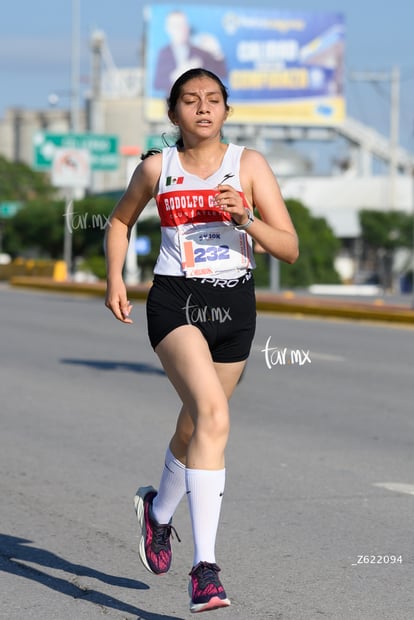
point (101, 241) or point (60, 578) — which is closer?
point (60, 578)

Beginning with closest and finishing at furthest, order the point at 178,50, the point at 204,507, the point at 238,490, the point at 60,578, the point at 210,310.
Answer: the point at 204,507 < the point at 210,310 < the point at 60,578 < the point at 238,490 < the point at 178,50

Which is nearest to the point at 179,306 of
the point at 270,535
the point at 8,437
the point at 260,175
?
the point at 260,175

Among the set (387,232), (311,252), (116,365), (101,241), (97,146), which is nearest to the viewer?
(116,365)

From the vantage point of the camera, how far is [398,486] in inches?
308

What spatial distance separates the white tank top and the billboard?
61020 mm

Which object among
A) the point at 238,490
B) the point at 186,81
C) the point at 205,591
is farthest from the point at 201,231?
the point at 238,490

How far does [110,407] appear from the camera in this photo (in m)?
11.4

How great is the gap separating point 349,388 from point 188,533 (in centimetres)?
683

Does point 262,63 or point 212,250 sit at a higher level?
point 262,63

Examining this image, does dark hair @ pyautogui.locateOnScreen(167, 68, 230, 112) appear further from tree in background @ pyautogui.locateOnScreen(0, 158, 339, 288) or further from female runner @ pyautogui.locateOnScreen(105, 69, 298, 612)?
tree in background @ pyautogui.locateOnScreen(0, 158, 339, 288)

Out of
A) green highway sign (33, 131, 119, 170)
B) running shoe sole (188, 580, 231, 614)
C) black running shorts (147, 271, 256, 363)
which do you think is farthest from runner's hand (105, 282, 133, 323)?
green highway sign (33, 131, 119, 170)

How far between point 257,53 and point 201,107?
2454 inches

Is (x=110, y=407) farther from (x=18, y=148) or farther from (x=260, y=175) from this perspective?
(x=18, y=148)

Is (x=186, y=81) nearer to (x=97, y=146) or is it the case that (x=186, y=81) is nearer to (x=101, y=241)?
(x=97, y=146)
